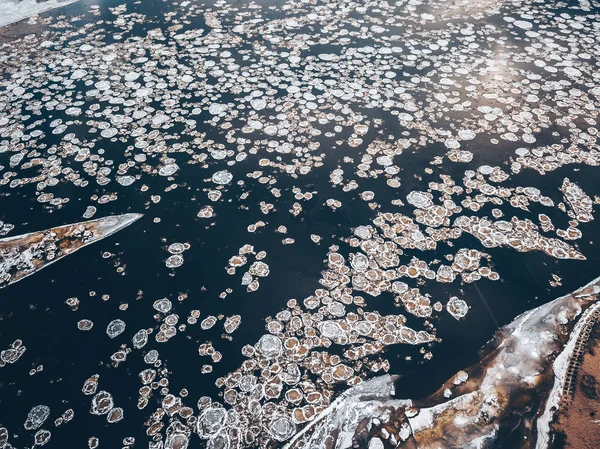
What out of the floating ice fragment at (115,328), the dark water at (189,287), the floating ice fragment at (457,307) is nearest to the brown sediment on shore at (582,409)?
the dark water at (189,287)

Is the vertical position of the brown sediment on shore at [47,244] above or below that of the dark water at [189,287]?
above

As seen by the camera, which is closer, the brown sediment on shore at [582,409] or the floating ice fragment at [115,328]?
the brown sediment on shore at [582,409]

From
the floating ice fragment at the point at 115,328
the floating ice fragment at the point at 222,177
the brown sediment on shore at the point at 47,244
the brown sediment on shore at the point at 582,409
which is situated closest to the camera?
the brown sediment on shore at the point at 582,409

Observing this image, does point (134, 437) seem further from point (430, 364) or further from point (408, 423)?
point (430, 364)

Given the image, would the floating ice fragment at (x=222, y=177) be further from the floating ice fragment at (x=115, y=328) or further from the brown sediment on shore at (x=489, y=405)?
the brown sediment on shore at (x=489, y=405)

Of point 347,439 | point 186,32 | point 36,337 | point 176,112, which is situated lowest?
point 347,439

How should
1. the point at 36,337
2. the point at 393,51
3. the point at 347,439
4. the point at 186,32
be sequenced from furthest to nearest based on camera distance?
the point at 186,32 → the point at 393,51 → the point at 36,337 → the point at 347,439

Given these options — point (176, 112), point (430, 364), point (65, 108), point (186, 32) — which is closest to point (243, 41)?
point (186, 32)

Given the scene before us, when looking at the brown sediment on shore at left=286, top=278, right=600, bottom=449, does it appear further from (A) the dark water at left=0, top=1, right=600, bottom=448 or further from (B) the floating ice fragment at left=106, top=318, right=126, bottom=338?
(B) the floating ice fragment at left=106, top=318, right=126, bottom=338
